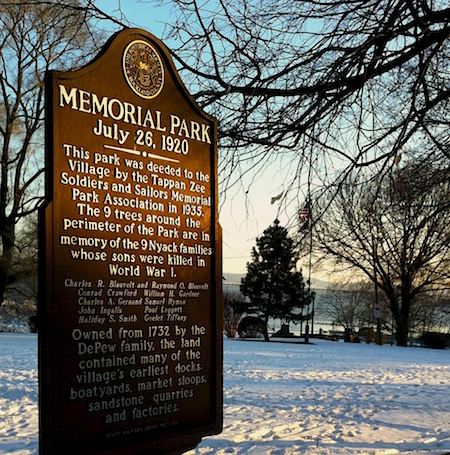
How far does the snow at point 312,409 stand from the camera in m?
7.03

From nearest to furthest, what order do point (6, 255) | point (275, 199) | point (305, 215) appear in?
point (275, 199), point (305, 215), point (6, 255)

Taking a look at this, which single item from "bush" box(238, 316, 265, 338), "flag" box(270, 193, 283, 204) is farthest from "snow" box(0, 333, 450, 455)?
"bush" box(238, 316, 265, 338)

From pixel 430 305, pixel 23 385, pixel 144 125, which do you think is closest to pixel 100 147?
pixel 144 125

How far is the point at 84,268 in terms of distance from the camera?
3.82 metres

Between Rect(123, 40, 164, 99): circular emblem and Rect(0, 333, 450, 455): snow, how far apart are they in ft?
12.7

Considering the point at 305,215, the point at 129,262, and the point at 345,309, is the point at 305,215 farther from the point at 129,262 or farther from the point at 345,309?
the point at 345,309

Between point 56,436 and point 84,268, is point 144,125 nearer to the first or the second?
point 84,268

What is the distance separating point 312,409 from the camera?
30.5 ft

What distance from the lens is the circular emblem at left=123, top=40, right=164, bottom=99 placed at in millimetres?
4258

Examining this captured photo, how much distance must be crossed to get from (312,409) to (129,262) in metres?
6.04

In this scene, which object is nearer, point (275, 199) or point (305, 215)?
point (275, 199)

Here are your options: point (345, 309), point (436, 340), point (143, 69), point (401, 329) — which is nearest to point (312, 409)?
point (143, 69)

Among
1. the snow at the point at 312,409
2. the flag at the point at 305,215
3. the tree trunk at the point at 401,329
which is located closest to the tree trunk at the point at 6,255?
the snow at the point at 312,409

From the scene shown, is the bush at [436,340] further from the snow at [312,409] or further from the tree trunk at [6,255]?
the tree trunk at [6,255]
